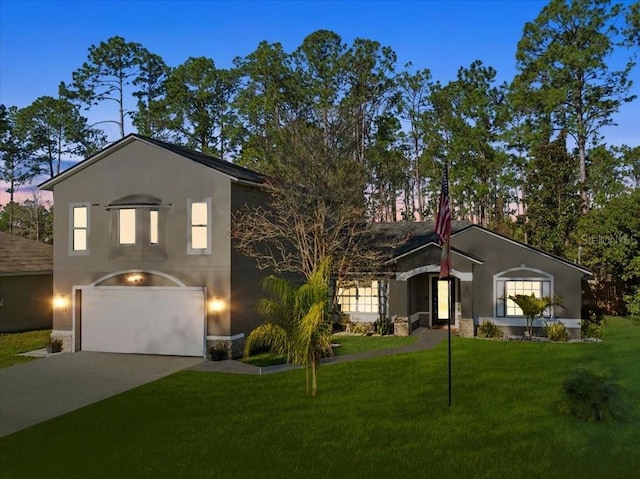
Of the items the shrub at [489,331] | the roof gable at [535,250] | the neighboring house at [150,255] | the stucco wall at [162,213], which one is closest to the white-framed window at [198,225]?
the neighboring house at [150,255]

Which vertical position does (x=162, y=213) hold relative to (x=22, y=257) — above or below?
above

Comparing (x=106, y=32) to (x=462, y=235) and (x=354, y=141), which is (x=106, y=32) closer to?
(x=354, y=141)

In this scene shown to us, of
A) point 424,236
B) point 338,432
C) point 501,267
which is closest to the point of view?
point 338,432

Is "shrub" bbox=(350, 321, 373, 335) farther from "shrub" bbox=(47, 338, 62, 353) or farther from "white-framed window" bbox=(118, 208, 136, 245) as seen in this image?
"shrub" bbox=(47, 338, 62, 353)

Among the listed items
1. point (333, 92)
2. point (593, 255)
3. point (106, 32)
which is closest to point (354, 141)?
point (593, 255)

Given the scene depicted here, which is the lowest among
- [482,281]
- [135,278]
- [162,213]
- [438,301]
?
[438,301]

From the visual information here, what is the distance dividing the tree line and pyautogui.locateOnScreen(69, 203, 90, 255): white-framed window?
17.0 meters

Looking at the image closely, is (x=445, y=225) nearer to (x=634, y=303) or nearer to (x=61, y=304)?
(x=61, y=304)

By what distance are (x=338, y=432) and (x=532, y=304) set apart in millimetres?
12096

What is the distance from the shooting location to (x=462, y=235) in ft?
68.8

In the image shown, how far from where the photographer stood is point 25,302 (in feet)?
72.2

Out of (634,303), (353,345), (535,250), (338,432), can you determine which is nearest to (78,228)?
(353,345)

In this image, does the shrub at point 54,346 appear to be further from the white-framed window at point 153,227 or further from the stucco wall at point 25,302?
the stucco wall at point 25,302

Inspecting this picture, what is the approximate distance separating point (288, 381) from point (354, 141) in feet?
37.9
